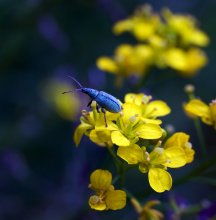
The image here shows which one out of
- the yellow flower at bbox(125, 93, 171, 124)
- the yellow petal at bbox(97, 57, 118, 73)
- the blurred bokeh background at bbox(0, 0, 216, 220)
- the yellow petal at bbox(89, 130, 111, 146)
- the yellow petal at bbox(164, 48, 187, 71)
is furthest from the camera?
the blurred bokeh background at bbox(0, 0, 216, 220)

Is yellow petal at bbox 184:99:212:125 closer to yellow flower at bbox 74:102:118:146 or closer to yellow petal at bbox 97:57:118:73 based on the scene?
yellow flower at bbox 74:102:118:146

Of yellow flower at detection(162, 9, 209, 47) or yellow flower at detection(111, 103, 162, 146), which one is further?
yellow flower at detection(162, 9, 209, 47)

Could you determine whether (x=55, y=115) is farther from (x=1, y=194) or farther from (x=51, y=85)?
(x=1, y=194)

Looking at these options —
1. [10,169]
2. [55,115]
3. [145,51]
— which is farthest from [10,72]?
[145,51]

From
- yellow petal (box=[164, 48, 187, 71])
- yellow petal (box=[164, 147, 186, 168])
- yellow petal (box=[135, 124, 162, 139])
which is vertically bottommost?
yellow petal (box=[164, 48, 187, 71])

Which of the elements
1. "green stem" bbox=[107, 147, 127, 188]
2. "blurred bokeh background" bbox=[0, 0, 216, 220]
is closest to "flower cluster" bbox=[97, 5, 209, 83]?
"blurred bokeh background" bbox=[0, 0, 216, 220]

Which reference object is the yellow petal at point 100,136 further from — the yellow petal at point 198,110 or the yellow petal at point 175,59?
the yellow petal at point 175,59

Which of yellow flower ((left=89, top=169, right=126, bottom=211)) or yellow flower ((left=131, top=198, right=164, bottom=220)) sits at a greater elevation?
yellow flower ((left=89, top=169, right=126, bottom=211))
